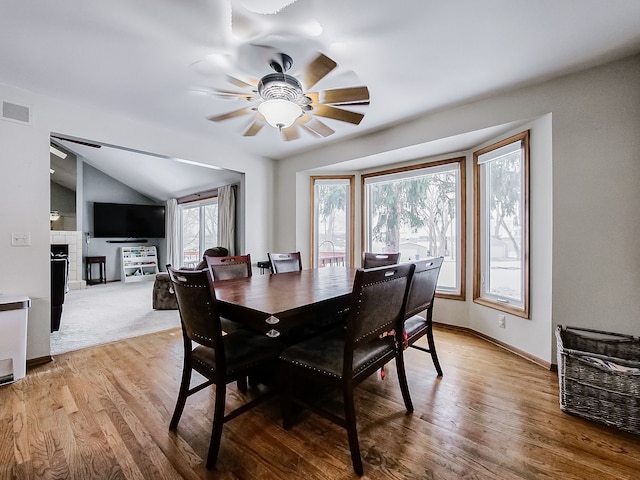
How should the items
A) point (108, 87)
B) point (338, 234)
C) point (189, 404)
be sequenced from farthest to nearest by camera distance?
point (338, 234) → point (108, 87) → point (189, 404)

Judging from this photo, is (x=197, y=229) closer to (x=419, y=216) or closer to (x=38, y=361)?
(x=38, y=361)

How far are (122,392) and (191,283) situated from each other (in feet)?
4.44

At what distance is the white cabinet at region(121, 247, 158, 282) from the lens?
764 centimetres

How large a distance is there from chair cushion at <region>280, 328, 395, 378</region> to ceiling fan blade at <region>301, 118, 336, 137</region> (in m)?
1.65

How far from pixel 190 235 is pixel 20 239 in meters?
4.89

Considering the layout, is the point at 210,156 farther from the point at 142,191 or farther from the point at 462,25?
A: the point at 142,191

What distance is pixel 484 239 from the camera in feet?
10.4

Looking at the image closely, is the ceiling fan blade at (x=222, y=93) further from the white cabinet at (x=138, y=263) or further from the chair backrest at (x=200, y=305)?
the white cabinet at (x=138, y=263)

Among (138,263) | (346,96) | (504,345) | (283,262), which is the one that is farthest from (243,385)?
(138,263)

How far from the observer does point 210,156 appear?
12.6ft

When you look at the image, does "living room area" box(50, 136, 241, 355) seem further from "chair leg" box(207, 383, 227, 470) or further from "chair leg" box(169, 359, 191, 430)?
"chair leg" box(207, 383, 227, 470)

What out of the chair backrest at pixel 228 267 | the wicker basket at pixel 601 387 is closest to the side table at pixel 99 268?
the chair backrest at pixel 228 267

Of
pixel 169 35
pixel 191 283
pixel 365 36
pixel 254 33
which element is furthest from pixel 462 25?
pixel 191 283

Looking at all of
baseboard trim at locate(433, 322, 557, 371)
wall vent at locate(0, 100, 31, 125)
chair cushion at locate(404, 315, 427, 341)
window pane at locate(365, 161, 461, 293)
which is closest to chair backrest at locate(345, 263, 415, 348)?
chair cushion at locate(404, 315, 427, 341)
